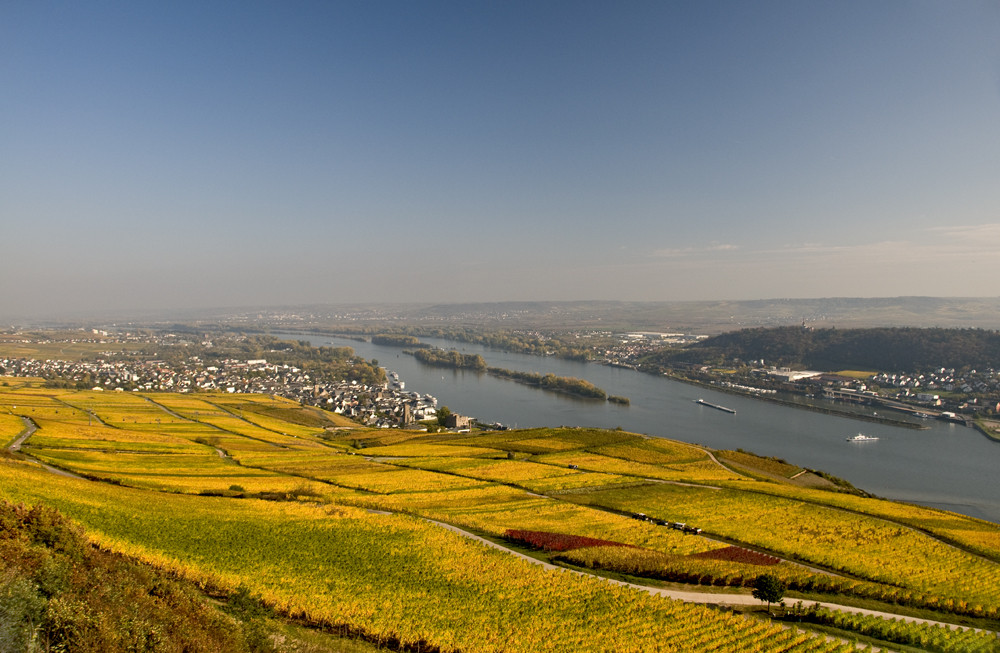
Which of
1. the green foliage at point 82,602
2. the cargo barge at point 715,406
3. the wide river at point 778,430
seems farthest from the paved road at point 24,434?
the cargo barge at point 715,406

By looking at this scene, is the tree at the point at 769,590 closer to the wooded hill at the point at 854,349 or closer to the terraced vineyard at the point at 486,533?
the terraced vineyard at the point at 486,533

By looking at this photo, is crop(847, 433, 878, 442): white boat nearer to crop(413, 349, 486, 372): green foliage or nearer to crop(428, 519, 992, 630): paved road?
crop(428, 519, 992, 630): paved road

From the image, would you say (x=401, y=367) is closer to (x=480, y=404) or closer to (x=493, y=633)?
(x=480, y=404)

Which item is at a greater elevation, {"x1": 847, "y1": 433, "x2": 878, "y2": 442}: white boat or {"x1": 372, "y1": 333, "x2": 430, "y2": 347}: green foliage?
{"x1": 372, "y1": 333, "x2": 430, "y2": 347}: green foliage

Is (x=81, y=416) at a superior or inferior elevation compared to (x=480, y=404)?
superior

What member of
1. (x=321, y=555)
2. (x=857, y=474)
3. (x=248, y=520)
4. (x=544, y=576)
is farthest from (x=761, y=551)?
(x=857, y=474)

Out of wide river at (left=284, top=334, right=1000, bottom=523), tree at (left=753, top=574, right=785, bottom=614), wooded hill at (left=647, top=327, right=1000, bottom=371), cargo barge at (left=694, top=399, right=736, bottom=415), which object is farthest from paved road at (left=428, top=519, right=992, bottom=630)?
wooded hill at (left=647, top=327, right=1000, bottom=371)
